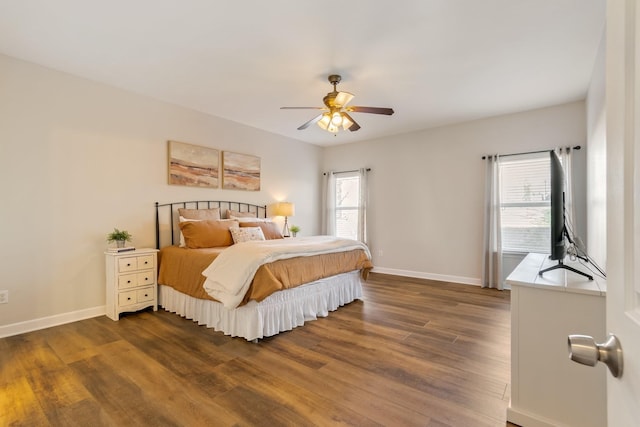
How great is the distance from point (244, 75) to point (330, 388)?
10.2 feet

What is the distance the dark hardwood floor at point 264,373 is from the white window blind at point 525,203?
1627 millimetres

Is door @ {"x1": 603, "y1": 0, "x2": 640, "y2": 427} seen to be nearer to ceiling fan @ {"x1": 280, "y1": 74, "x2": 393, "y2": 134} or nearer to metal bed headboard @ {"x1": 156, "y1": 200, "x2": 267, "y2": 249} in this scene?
ceiling fan @ {"x1": 280, "y1": 74, "x2": 393, "y2": 134}

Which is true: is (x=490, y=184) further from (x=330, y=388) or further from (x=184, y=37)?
(x=184, y=37)

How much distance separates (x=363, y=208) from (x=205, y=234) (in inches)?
127

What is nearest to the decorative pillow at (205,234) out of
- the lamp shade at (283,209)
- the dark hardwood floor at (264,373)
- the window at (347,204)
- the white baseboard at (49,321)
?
the dark hardwood floor at (264,373)

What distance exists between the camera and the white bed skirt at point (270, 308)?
109 inches

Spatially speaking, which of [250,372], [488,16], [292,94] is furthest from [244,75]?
[250,372]

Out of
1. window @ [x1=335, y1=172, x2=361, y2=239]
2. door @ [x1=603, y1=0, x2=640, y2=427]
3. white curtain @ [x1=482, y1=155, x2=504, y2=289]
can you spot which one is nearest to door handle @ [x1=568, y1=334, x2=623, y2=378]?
door @ [x1=603, y1=0, x2=640, y2=427]

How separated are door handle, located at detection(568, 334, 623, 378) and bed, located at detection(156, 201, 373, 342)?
7.48 ft

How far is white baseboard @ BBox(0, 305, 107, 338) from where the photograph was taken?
114 inches

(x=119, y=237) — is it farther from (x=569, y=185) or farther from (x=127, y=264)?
(x=569, y=185)

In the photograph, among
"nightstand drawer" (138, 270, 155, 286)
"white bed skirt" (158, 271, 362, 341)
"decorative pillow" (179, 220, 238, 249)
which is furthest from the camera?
"decorative pillow" (179, 220, 238, 249)

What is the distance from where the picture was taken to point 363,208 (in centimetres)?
604

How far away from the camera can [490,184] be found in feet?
15.4
